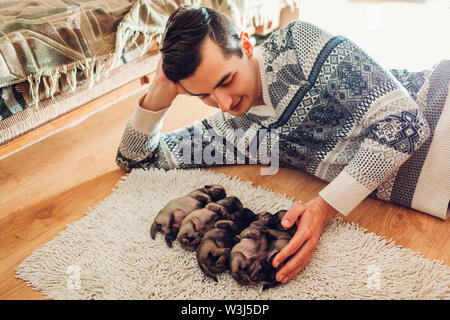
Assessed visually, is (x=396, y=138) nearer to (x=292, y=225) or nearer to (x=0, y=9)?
(x=292, y=225)

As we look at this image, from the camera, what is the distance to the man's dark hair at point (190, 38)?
2.83 ft

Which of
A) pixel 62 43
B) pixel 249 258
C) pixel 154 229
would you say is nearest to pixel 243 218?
pixel 249 258

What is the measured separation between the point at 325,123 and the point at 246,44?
34 centimetres

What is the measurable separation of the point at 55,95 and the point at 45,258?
1.93 feet

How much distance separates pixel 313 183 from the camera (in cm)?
120

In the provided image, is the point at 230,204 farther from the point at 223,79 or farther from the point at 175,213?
the point at 223,79

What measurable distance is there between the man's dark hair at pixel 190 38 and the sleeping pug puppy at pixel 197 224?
0.37 m

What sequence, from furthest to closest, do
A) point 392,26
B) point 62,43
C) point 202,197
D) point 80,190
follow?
1. point 392,26
2. point 80,190
3. point 62,43
4. point 202,197

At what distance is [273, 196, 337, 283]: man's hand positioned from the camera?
0.83 meters

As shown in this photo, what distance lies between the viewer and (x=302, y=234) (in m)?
0.86

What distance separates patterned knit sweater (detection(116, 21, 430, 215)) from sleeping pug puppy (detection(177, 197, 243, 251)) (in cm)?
30

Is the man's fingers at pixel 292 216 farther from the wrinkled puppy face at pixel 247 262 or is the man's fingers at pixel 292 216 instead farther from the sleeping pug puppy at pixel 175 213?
the sleeping pug puppy at pixel 175 213

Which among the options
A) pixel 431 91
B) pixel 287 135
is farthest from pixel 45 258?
pixel 431 91

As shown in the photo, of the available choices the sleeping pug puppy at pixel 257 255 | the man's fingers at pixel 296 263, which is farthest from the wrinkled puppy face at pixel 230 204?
the man's fingers at pixel 296 263
